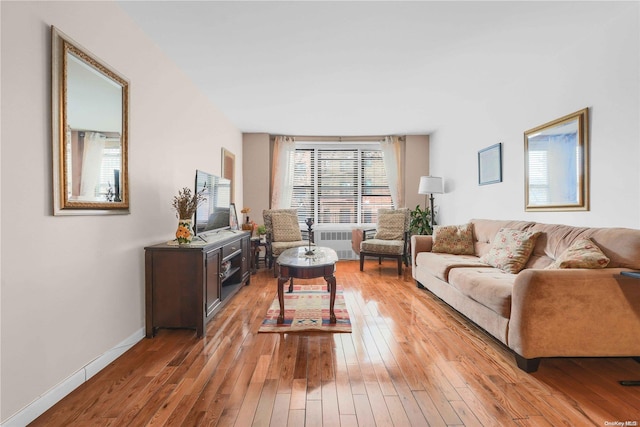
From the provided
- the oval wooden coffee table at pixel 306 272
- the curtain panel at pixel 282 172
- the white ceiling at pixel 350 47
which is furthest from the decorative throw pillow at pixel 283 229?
the oval wooden coffee table at pixel 306 272

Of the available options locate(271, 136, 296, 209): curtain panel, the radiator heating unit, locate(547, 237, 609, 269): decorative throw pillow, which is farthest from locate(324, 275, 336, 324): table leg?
locate(271, 136, 296, 209): curtain panel

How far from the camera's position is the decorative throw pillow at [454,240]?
4.11 meters

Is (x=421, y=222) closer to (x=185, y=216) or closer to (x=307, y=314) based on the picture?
(x=307, y=314)

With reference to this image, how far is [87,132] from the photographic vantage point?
209cm

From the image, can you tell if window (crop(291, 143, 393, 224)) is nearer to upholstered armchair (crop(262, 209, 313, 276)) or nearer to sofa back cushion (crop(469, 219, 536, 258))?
upholstered armchair (crop(262, 209, 313, 276))

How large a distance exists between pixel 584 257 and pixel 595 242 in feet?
1.07

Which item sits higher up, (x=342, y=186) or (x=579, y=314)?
(x=342, y=186)

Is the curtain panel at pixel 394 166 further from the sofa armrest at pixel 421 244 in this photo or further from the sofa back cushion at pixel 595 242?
the sofa back cushion at pixel 595 242

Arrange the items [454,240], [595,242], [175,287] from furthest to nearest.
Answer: [454,240] → [175,287] → [595,242]

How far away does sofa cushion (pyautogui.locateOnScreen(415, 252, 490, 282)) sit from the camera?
11.1 ft

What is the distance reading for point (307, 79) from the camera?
12.3ft

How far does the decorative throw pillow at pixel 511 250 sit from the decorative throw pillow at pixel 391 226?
7.33 feet

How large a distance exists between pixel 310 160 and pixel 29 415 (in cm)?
572

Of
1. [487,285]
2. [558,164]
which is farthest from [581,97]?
[487,285]
